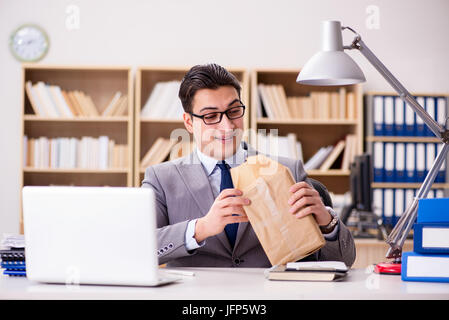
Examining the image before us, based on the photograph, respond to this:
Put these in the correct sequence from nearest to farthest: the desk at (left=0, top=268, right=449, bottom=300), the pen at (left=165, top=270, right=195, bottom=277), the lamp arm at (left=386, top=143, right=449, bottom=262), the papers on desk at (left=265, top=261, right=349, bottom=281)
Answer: the desk at (left=0, top=268, right=449, bottom=300) → the papers on desk at (left=265, top=261, right=349, bottom=281) → the pen at (left=165, top=270, right=195, bottom=277) → the lamp arm at (left=386, top=143, right=449, bottom=262)

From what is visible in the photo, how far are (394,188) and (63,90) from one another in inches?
105

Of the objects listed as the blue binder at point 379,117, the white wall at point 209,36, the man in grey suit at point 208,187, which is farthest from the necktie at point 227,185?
the white wall at point 209,36

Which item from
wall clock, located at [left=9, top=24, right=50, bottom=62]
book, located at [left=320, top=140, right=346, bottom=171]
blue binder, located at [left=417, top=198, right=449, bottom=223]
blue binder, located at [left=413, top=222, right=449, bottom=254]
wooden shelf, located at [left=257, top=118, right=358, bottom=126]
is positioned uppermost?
wall clock, located at [left=9, top=24, right=50, bottom=62]

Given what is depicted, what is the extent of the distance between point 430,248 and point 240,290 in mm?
521

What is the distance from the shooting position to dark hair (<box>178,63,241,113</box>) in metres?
2.02

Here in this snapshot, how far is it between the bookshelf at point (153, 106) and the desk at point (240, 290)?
3.05m

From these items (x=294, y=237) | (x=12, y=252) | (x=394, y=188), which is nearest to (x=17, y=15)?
(x=394, y=188)

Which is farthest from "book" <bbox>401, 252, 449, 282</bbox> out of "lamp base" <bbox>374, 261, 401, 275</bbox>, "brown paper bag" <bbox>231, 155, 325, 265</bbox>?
A: "brown paper bag" <bbox>231, 155, 325, 265</bbox>

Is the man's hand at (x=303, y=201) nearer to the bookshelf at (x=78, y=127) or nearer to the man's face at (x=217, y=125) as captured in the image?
the man's face at (x=217, y=125)

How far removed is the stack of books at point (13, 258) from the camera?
161cm

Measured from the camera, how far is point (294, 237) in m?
1.59

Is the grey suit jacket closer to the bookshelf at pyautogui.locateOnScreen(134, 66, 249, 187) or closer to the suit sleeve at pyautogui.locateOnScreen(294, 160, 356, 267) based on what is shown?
the suit sleeve at pyautogui.locateOnScreen(294, 160, 356, 267)

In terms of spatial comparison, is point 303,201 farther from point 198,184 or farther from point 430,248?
point 198,184
